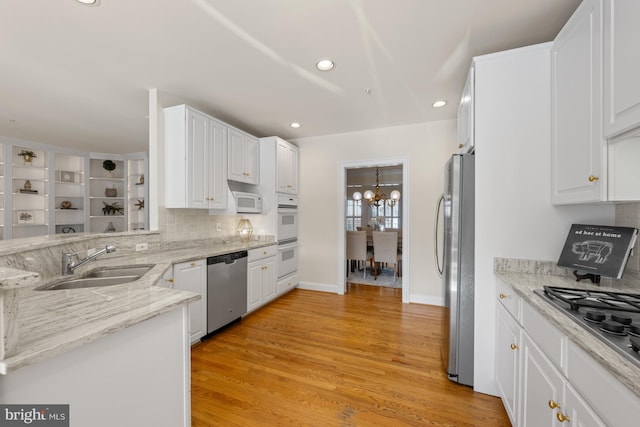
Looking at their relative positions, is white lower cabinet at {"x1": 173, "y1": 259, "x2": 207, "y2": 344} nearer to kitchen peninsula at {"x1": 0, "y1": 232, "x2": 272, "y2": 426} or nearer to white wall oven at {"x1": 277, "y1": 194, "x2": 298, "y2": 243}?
kitchen peninsula at {"x1": 0, "y1": 232, "x2": 272, "y2": 426}

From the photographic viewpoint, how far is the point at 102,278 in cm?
176

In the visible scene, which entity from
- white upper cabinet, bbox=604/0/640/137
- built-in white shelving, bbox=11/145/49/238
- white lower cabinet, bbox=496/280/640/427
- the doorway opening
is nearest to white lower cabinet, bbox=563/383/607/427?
white lower cabinet, bbox=496/280/640/427

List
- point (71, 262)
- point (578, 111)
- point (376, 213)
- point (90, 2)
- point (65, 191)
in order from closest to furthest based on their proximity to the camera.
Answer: point (578, 111)
point (90, 2)
point (71, 262)
point (65, 191)
point (376, 213)

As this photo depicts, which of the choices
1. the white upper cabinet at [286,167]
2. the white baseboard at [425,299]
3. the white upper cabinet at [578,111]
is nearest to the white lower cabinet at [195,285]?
the white upper cabinet at [286,167]

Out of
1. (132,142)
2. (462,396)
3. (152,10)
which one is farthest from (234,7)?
(132,142)

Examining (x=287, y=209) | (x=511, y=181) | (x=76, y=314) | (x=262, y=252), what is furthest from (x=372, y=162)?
(x=76, y=314)

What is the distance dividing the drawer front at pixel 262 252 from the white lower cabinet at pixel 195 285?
703 millimetres

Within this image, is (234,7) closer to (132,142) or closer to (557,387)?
(557,387)

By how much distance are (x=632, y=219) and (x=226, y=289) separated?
10.7ft

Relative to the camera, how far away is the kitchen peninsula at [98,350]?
2.30 feet

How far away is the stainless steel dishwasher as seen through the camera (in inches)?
104

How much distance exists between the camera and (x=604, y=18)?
123cm

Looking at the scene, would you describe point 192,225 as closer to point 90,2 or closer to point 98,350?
point 90,2

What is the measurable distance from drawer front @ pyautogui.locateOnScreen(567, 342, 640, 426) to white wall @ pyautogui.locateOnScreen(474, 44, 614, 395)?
3.20 ft
